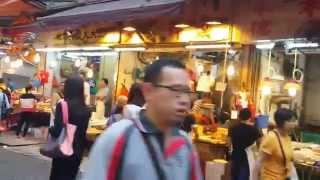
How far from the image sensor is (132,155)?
273 centimetres

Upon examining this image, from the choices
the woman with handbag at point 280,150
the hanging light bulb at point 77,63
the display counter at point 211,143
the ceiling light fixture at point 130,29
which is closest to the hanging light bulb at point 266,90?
the display counter at point 211,143

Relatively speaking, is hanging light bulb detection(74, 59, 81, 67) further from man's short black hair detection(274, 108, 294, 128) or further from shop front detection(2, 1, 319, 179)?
man's short black hair detection(274, 108, 294, 128)

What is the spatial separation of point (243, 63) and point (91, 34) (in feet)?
18.5

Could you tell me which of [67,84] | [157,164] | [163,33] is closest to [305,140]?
[163,33]

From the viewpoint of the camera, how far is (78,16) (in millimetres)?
12758

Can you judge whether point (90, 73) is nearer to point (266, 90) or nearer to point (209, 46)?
point (209, 46)

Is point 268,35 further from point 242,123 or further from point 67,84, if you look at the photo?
point 67,84

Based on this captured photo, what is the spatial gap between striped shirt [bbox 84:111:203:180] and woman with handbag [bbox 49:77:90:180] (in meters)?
4.44

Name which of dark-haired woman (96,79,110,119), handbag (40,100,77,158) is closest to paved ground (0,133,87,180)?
handbag (40,100,77,158)

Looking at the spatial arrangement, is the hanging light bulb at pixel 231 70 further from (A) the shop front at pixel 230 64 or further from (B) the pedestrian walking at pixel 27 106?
(B) the pedestrian walking at pixel 27 106

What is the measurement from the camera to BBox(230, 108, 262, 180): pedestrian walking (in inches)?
358

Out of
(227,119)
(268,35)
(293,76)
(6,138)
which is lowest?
(6,138)

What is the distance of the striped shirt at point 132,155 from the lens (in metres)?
2.72

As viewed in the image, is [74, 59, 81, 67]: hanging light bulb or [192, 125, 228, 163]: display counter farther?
[74, 59, 81, 67]: hanging light bulb
